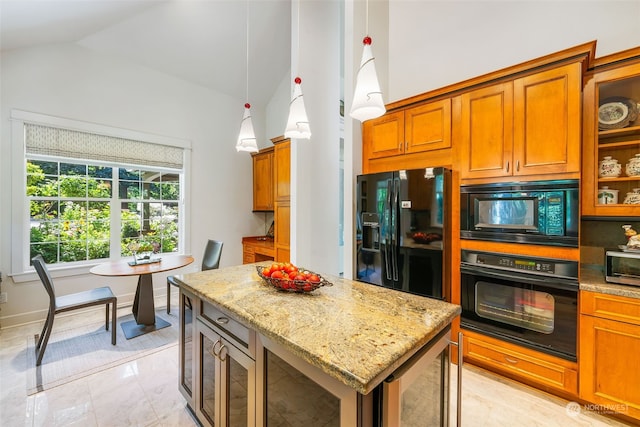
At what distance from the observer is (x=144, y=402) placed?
6.35 ft

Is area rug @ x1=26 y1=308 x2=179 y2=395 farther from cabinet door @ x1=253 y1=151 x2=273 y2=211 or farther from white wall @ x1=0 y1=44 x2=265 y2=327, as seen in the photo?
cabinet door @ x1=253 y1=151 x2=273 y2=211

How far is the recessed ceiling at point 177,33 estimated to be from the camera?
8.59 ft

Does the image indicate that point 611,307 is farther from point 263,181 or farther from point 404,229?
point 263,181

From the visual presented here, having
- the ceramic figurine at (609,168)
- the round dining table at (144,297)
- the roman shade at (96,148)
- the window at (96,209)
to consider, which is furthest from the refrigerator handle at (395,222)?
the roman shade at (96,148)

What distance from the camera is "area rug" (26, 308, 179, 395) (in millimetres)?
2182

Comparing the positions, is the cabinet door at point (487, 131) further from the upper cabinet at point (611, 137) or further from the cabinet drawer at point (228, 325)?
the cabinet drawer at point (228, 325)

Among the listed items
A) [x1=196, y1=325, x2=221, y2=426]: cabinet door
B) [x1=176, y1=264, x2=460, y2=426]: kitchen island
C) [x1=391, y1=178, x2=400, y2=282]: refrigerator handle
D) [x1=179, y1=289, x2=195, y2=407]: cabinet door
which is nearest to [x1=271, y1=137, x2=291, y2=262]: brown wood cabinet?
[x1=391, y1=178, x2=400, y2=282]: refrigerator handle

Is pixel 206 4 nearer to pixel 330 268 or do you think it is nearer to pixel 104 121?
pixel 104 121

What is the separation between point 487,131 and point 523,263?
3.53 ft

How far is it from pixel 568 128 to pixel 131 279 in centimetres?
498

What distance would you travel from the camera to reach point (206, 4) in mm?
3309

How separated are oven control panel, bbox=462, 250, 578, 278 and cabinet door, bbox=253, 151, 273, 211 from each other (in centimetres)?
328

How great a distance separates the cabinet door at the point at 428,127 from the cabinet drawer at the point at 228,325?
7.19 feet

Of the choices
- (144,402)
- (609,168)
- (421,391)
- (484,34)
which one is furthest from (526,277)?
(144,402)
